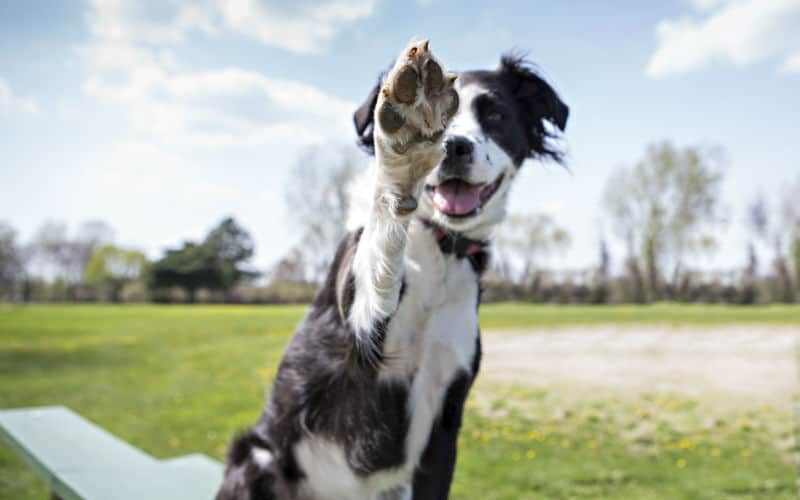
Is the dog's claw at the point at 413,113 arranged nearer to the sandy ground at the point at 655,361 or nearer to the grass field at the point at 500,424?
the grass field at the point at 500,424

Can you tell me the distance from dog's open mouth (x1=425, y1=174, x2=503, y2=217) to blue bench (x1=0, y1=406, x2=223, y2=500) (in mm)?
1745

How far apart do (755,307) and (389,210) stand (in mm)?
33762

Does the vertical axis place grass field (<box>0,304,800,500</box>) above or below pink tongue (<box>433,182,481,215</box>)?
below

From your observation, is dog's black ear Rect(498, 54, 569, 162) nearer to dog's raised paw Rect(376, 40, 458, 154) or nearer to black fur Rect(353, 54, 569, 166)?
black fur Rect(353, 54, 569, 166)

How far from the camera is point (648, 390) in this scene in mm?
9727

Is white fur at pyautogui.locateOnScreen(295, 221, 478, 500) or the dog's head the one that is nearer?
white fur at pyautogui.locateOnScreen(295, 221, 478, 500)

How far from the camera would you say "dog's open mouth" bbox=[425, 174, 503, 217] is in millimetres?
2377

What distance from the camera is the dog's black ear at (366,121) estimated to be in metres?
2.35

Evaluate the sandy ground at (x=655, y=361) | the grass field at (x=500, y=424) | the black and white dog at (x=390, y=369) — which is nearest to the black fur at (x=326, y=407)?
the black and white dog at (x=390, y=369)

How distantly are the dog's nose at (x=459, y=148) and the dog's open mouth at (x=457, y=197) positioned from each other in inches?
3.7

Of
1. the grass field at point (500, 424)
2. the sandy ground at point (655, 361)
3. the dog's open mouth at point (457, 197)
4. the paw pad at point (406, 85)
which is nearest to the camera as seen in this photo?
the paw pad at point (406, 85)

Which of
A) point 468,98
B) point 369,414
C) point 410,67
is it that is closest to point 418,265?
point 369,414

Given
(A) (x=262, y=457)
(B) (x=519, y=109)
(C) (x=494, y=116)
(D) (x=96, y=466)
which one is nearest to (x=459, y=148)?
(C) (x=494, y=116)

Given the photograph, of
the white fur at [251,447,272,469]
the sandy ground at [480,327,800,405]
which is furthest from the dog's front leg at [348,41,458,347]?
the sandy ground at [480,327,800,405]
